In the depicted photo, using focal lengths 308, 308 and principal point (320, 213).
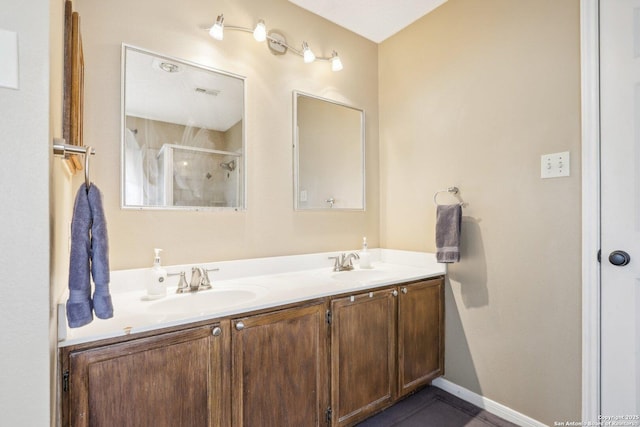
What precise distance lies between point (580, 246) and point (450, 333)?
88 centimetres

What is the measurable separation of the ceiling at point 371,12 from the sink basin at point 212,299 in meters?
1.80

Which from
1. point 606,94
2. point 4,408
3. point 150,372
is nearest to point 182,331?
point 150,372

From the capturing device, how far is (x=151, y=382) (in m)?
1.00

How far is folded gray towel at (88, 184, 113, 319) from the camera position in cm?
85

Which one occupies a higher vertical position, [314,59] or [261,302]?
[314,59]

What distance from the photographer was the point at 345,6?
199cm

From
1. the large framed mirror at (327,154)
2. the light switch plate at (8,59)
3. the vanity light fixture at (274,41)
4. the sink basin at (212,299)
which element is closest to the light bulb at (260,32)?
the vanity light fixture at (274,41)

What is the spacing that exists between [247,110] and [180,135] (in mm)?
409

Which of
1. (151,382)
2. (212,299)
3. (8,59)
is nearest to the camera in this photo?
(8,59)

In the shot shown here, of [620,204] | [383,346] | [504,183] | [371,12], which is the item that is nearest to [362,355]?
[383,346]

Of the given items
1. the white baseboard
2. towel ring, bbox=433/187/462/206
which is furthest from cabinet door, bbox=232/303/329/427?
towel ring, bbox=433/187/462/206

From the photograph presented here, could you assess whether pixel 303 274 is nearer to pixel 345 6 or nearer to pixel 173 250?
pixel 173 250

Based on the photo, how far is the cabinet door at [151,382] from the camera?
3.00 feet

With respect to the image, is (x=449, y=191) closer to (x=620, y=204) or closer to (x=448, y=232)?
(x=448, y=232)
